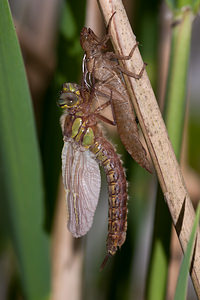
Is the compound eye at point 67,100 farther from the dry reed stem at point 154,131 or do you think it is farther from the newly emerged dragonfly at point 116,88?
the dry reed stem at point 154,131

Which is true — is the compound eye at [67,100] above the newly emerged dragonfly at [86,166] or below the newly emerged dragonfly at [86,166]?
above

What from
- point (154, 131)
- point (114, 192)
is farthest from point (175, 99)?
point (114, 192)

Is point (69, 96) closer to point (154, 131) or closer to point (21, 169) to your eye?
point (21, 169)

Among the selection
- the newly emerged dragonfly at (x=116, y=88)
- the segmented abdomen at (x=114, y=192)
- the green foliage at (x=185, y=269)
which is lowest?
the green foliage at (x=185, y=269)

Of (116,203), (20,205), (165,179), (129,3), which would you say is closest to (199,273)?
(165,179)

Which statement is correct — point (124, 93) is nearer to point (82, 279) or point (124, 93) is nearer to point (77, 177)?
point (77, 177)

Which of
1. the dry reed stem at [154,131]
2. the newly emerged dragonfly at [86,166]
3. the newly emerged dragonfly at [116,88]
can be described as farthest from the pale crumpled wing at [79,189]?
the dry reed stem at [154,131]
